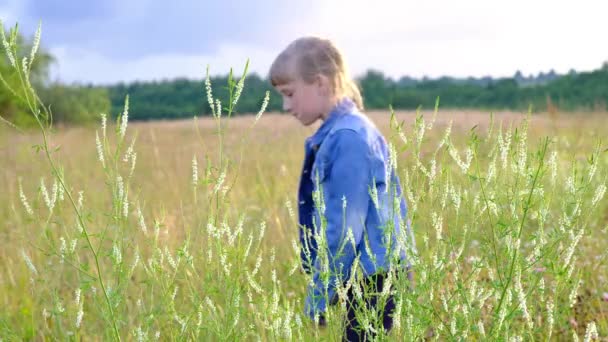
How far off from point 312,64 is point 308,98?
0.54 ft

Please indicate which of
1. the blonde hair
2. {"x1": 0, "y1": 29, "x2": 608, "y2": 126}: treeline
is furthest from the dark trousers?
{"x1": 0, "y1": 29, "x2": 608, "y2": 126}: treeline

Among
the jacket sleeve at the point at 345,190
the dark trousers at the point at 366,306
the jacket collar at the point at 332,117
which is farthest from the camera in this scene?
the jacket collar at the point at 332,117

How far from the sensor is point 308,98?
3.23m

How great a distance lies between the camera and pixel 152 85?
5791cm

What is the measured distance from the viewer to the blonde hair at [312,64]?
3250 millimetres

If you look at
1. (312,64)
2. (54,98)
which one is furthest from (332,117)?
(54,98)

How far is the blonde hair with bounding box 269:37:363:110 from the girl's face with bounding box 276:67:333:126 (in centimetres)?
2

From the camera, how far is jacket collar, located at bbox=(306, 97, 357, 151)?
3145mm

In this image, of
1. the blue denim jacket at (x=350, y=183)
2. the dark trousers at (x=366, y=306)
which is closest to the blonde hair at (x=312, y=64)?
the blue denim jacket at (x=350, y=183)

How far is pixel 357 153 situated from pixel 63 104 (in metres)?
39.8

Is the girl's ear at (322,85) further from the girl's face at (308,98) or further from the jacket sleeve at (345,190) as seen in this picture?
the jacket sleeve at (345,190)

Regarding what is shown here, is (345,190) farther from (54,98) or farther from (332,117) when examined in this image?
(54,98)

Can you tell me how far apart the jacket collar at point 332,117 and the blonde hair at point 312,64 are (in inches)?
3.5

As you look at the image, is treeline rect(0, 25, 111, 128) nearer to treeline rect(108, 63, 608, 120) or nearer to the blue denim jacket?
treeline rect(108, 63, 608, 120)
